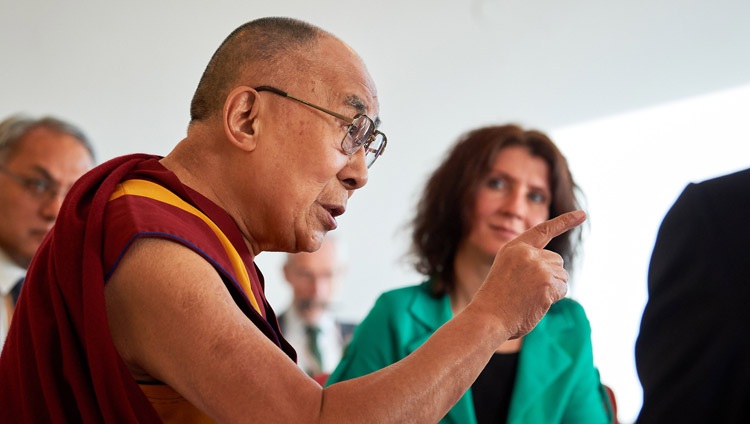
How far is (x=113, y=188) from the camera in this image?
1392mm

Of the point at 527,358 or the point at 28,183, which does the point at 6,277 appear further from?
the point at 527,358

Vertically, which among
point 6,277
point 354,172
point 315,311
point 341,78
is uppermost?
point 341,78

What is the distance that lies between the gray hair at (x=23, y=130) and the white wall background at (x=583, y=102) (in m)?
2.40

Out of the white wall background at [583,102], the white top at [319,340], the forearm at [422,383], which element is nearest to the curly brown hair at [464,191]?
the forearm at [422,383]

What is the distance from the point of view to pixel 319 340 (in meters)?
4.53

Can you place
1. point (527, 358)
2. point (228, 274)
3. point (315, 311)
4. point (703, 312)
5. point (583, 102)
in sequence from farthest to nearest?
point (583, 102) → point (315, 311) → point (527, 358) → point (228, 274) → point (703, 312)

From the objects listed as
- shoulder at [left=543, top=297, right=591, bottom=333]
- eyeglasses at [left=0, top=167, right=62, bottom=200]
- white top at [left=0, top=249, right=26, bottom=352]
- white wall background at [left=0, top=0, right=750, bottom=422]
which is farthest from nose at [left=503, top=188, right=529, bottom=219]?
white wall background at [left=0, top=0, right=750, bottom=422]

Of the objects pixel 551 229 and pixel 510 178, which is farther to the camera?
pixel 510 178

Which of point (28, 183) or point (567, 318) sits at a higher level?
point (28, 183)

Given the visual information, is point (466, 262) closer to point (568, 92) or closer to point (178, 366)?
point (178, 366)

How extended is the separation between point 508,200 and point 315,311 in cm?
222

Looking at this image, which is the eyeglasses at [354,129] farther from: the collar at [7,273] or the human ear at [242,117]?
the collar at [7,273]

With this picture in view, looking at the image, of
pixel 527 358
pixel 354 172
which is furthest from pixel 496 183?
pixel 354 172

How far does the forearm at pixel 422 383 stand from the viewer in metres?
1.17
